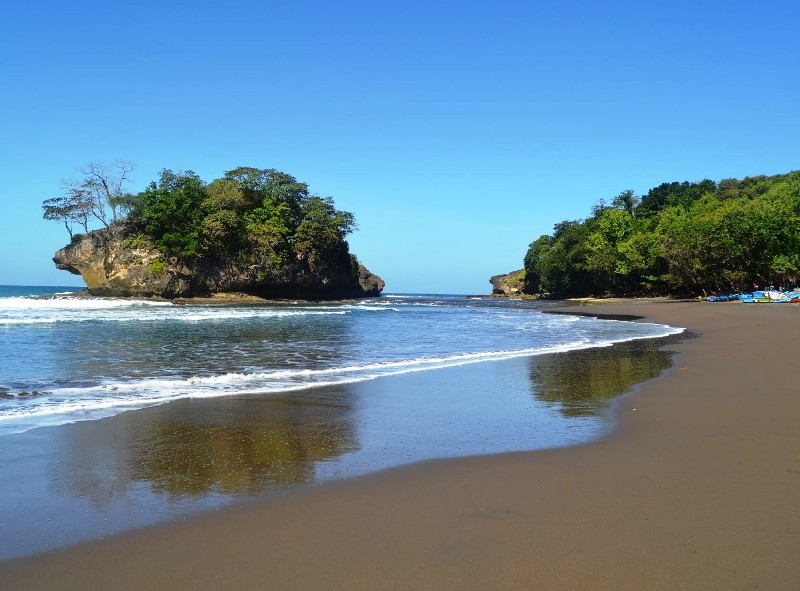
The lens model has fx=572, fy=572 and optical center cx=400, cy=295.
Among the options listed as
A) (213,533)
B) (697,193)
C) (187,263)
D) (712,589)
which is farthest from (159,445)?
(697,193)

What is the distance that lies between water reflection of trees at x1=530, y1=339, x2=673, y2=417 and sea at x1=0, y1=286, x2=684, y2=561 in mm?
46

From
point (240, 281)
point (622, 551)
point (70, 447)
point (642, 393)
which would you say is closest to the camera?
point (622, 551)

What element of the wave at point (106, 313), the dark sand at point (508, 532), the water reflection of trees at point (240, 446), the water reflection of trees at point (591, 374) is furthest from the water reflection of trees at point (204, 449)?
the wave at point (106, 313)

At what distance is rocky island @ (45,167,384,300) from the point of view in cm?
5416

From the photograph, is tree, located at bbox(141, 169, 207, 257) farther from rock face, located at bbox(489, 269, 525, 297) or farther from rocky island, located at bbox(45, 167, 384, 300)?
rock face, located at bbox(489, 269, 525, 297)

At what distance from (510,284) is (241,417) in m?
114

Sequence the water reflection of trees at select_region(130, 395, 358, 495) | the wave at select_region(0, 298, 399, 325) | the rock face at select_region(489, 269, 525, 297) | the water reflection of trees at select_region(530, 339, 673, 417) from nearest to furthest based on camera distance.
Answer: the water reflection of trees at select_region(130, 395, 358, 495) → the water reflection of trees at select_region(530, 339, 673, 417) → the wave at select_region(0, 298, 399, 325) → the rock face at select_region(489, 269, 525, 297)

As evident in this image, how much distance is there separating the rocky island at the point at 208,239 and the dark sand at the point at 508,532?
178 feet

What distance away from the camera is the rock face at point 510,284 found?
11266cm

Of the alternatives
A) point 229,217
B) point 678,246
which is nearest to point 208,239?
point 229,217

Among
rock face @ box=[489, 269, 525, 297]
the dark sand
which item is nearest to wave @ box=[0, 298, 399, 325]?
the dark sand

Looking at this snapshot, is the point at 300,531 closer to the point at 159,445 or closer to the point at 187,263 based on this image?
the point at 159,445

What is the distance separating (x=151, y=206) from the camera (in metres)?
54.8

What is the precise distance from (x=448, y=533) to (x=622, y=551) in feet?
3.33
